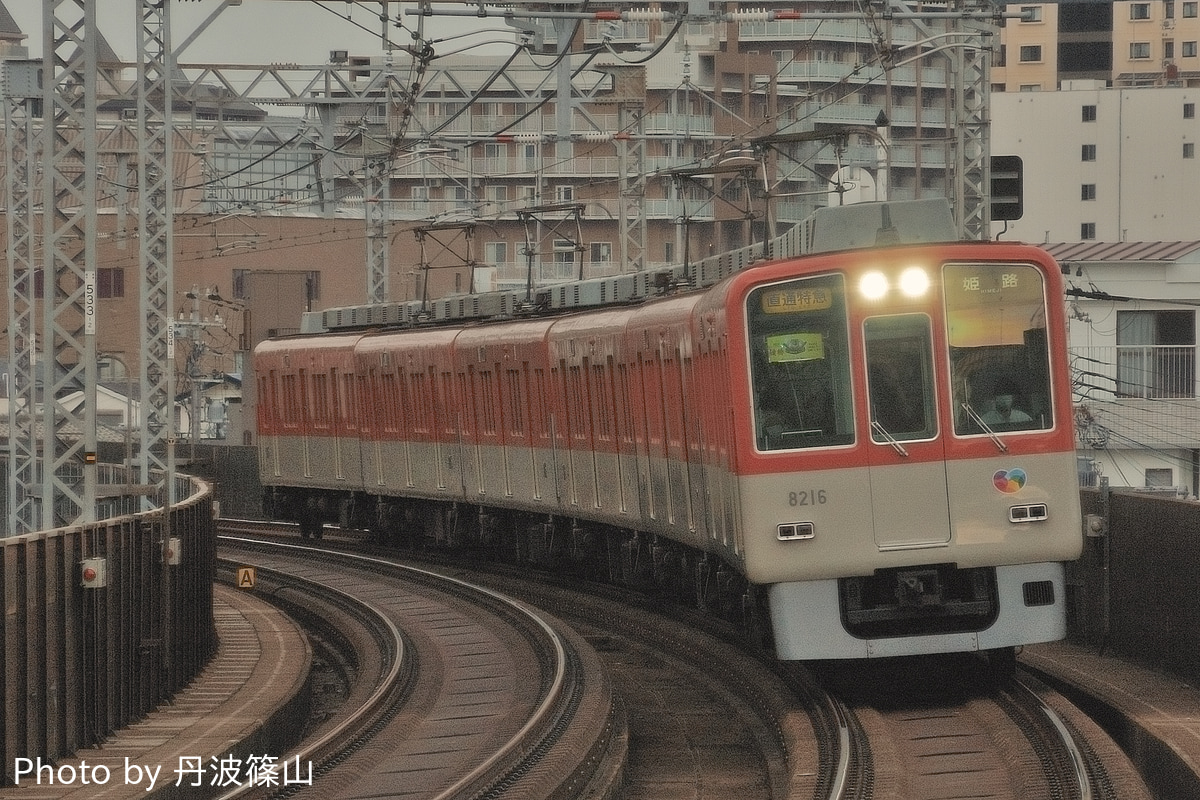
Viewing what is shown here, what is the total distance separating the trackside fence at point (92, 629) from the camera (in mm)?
10977

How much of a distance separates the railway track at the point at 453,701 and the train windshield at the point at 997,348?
2.96 m

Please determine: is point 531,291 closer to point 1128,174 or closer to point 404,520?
point 404,520

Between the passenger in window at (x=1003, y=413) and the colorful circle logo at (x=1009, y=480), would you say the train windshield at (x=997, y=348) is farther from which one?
the colorful circle logo at (x=1009, y=480)

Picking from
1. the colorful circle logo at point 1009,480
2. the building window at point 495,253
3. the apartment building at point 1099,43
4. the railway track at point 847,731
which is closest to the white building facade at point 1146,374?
the railway track at point 847,731

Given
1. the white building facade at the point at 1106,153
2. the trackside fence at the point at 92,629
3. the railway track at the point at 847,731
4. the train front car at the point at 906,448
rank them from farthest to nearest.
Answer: the white building facade at the point at 1106,153, the train front car at the point at 906,448, the trackside fence at the point at 92,629, the railway track at the point at 847,731

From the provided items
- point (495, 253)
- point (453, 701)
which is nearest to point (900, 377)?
point (453, 701)

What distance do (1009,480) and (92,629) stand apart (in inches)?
216

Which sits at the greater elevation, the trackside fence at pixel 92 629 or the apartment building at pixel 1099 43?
the apartment building at pixel 1099 43

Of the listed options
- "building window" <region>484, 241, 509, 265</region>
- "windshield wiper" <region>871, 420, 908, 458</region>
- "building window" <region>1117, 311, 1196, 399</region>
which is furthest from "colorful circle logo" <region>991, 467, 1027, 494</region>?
"building window" <region>484, 241, 509, 265</region>

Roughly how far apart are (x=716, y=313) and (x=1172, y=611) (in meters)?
3.42

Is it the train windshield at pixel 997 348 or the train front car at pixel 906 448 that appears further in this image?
the train windshield at pixel 997 348

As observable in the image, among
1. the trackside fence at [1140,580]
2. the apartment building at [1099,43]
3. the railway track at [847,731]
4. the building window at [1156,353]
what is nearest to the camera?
the railway track at [847,731]

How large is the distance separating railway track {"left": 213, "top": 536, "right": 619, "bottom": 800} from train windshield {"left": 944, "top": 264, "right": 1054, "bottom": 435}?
9.72ft

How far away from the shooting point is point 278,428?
104ft
